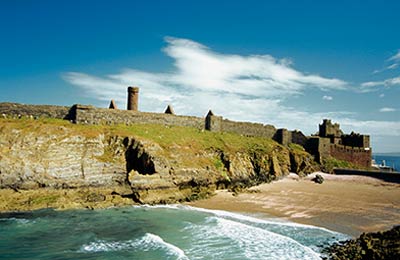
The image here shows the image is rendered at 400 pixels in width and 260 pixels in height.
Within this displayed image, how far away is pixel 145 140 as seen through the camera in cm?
3559

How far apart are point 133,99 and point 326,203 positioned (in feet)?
96.1

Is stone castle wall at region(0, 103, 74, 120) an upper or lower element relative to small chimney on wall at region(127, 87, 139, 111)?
lower

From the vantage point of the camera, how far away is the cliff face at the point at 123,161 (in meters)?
28.9

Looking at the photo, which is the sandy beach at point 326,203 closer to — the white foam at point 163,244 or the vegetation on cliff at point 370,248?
the vegetation on cliff at point 370,248

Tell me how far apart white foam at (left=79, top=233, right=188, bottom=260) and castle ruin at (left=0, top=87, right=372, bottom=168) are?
23.0 metres

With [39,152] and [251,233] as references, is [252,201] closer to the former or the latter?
[251,233]

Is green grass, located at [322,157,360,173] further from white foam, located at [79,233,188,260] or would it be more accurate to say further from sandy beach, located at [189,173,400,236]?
white foam, located at [79,233,188,260]

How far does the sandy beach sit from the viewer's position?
2411 centimetres

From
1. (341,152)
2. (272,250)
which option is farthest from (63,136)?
(341,152)

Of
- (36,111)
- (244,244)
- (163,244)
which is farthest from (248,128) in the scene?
(163,244)

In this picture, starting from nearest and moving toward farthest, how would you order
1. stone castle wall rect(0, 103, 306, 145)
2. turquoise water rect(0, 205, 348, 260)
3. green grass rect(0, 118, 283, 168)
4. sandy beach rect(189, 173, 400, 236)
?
turquoise water rect(0, 205, 348, 260) → sandy beach rect(189, 173, 400, 236) → green grass rect(0, 118, 283, 168) → stone castle wall rect(0, 103, 306, 145)

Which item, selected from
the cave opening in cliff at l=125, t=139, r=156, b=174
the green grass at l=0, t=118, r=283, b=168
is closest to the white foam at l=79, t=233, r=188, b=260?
the cave opening in cliff at l=125, t=139, r=156, b=174

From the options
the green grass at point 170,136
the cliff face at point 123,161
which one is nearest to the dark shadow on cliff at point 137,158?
the cliff face at point 123,161

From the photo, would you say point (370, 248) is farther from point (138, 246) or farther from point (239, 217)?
point (138, 246)
